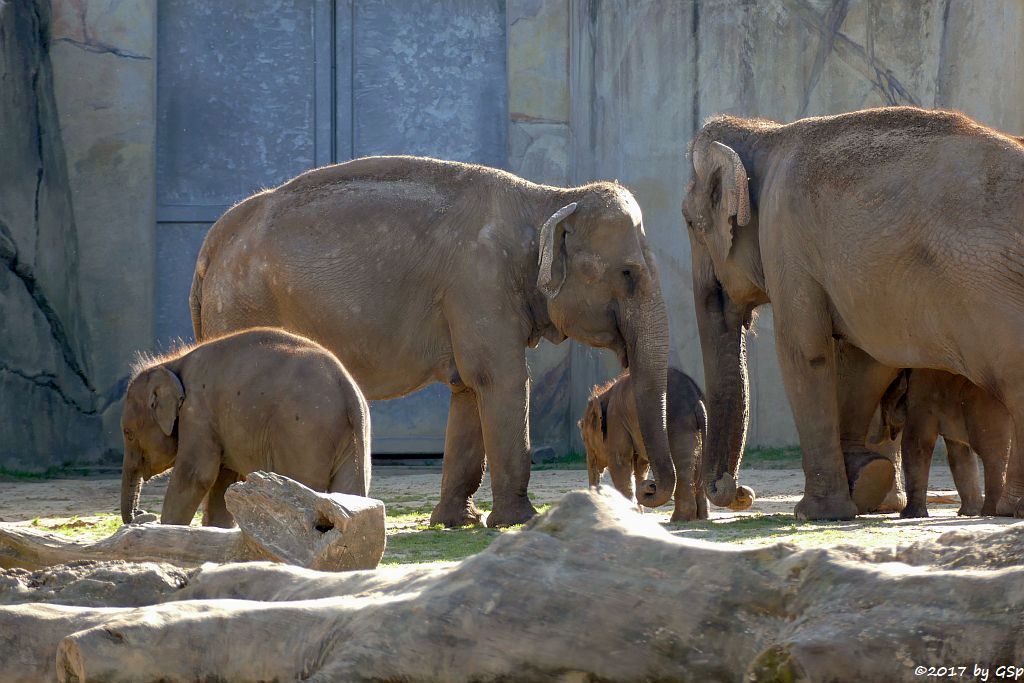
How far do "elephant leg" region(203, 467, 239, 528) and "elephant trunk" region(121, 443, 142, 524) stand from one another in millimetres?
335

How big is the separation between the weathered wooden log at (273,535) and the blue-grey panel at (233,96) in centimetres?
914

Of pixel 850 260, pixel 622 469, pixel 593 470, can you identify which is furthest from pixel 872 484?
pixel 593 470

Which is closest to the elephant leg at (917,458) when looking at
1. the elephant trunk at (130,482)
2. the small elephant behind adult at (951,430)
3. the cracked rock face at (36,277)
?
the small elephant behind adult at (951,430)

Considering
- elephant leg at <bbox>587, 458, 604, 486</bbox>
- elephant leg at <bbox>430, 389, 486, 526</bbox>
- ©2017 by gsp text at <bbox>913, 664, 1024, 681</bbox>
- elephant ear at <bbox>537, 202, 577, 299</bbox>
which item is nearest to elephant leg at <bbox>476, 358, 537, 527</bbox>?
elephant leg at <bbox>430, 389, 486, 526</bbox>

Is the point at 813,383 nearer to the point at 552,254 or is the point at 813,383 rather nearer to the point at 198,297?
the point at 552,254

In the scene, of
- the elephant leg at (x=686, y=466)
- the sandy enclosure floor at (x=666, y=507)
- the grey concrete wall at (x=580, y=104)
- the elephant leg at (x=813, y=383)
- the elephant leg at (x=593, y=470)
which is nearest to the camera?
the sandy enclosure floor at (x=666, y=507)

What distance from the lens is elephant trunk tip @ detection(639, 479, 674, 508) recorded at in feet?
23.9

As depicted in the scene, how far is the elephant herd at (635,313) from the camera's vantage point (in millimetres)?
6262

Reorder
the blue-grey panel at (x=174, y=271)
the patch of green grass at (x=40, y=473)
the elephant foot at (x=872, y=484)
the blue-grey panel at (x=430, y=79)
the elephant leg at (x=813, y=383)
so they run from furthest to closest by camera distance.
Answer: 1. the blue-grey panel at (x=430, y=79)
2. the blue-grey panel at (x=174, y=271)
3. the patch of green grass at (x=40, y=473)
4. the elephant foot at (x=872, y=484)
5. the elephant leg at (x=813, y=383)

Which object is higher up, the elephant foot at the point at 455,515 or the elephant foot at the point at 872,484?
the elephant foot at the point at 872,484

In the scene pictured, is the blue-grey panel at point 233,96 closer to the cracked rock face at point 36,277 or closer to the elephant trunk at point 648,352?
the cracked rock face at point 36,277

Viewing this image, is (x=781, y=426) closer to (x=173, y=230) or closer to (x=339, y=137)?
(x=339, y=137)

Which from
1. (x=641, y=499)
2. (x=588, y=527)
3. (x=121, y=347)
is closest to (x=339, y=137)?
(x=121, y=347)

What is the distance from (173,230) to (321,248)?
18.7 feet
